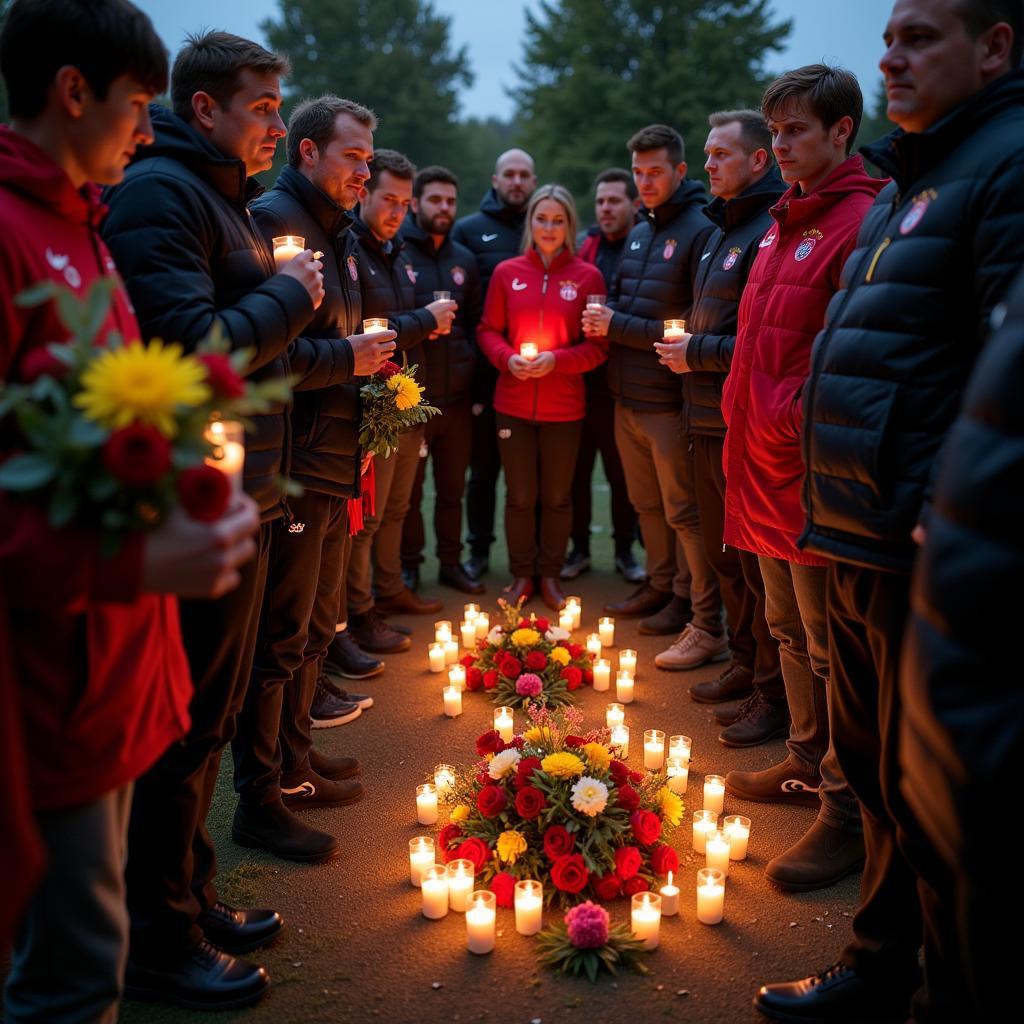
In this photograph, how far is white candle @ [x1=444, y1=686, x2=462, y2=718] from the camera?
203 inches

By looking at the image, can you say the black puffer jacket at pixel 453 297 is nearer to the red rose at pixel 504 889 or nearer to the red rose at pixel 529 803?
the red rose at pixel 529 803

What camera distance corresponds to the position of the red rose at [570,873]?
336 cm

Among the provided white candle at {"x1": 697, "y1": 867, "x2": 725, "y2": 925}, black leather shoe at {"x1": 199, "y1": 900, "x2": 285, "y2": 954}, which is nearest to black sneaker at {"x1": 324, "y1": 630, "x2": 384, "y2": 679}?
black leather shoe at {"x1": 199, "y1": 900, "x2": 285, "y2": 954}

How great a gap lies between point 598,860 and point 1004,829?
2278mm

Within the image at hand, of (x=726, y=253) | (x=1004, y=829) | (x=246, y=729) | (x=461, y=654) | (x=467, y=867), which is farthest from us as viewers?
(x=461, y=654)

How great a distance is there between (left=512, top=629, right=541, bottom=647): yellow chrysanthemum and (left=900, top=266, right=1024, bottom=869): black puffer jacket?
413cm

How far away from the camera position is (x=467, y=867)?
343cm

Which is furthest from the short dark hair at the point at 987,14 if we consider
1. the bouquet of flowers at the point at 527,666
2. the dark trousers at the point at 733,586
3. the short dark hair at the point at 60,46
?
the bouquet of flowers at the point at 527,666

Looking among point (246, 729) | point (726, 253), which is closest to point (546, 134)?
point (726, 253)

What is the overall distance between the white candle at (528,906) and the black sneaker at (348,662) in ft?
8.71

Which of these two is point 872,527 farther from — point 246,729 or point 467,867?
point 246,729

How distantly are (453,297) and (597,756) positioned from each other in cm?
421

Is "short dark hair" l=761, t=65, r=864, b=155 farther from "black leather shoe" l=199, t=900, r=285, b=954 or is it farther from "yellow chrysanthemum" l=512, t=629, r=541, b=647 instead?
"black leather shoe" l=199, t=900, r=285, b=954

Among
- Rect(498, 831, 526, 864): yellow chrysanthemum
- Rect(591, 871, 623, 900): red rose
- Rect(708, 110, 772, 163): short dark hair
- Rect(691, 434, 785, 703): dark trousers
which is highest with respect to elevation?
Rect(708, 110, 772, 163): short dark hair
